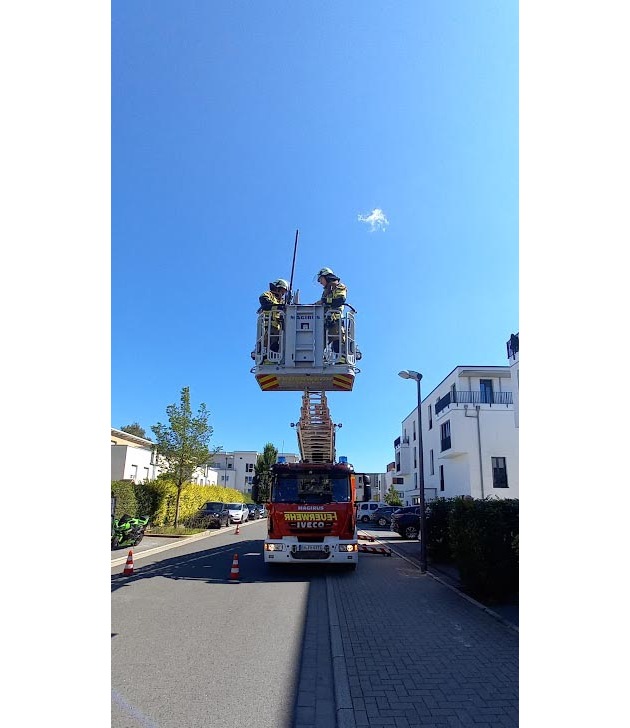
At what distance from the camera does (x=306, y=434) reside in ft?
38.1

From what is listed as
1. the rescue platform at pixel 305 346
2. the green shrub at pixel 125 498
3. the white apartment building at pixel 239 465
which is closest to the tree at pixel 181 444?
the green shrub at pixel 125 498

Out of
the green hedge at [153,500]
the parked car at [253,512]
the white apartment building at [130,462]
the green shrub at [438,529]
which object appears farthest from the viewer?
the parked car at [253,512]

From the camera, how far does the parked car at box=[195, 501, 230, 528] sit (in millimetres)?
25797

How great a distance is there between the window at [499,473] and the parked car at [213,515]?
1591cm

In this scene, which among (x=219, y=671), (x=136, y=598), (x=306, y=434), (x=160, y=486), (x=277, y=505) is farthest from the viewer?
(x=160, y=486)

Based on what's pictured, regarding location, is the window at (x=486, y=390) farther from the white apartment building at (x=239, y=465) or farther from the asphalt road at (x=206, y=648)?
the white apartment building at (x=239, y=465)

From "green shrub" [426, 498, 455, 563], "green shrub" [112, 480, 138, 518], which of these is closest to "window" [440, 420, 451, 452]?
"green shrub" [426, 498, 455, 563]

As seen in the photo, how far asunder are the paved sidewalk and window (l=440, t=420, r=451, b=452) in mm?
20158

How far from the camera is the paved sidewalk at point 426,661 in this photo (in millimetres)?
3650

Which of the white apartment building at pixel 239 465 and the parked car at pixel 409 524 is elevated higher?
the parked car at pixel 409 524

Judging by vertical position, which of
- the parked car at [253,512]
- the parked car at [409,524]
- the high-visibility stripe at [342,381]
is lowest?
the parked car at [253,512]
